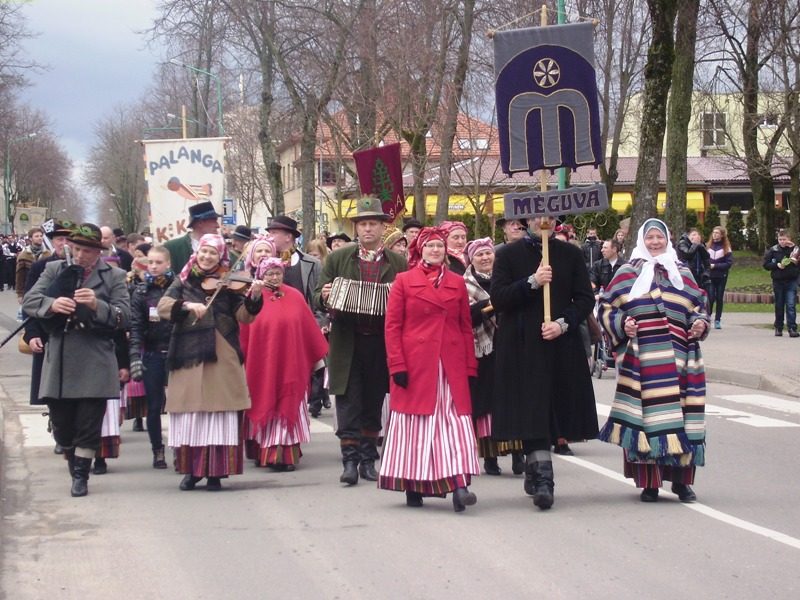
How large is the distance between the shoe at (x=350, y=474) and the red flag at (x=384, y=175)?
145 inches

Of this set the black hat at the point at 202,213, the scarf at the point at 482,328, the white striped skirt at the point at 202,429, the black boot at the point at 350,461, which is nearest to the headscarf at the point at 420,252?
the scarf at the point at 482,328

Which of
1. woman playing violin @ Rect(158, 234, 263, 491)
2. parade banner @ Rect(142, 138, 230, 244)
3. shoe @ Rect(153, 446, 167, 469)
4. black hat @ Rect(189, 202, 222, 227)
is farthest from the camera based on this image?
parade banner @ Rect(142, 138, 230, 244)

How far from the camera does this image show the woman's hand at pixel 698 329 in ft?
27.0

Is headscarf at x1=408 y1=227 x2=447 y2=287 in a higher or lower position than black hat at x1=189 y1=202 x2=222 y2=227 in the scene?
lower

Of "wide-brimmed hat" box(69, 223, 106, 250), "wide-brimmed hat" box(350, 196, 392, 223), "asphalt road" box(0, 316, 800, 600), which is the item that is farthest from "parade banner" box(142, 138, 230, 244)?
"wide-brimmed hat" box(69, 223, 106, 250)

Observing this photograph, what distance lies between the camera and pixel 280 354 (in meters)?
9.98

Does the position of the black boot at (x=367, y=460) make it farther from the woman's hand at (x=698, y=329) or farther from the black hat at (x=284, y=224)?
the woman's hand at (x=698, y=329)

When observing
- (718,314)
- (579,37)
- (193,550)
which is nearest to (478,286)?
(579,37)

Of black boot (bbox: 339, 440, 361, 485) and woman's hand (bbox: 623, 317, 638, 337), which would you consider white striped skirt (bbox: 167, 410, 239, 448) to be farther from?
woman's hand (bbox: 623, 317, 638, 337)

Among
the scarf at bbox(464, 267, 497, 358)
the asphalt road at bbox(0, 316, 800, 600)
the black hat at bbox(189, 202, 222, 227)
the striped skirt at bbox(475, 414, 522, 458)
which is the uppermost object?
the black hat at bbox(189, 202, 222, 227)

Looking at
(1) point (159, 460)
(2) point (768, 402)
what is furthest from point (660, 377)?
(2) point (768, 402)

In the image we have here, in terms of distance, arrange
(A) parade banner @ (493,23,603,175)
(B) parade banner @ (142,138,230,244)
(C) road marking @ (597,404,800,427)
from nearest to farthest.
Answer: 1. (A) parade banner @ (493,23,603,175)
2. (C) road marking @ (597,404,800,427)
3. (B) parade banner @ (142,138,230,244)

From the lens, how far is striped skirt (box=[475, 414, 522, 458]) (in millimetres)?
9402

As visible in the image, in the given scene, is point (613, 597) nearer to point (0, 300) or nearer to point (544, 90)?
point (544, 90)
